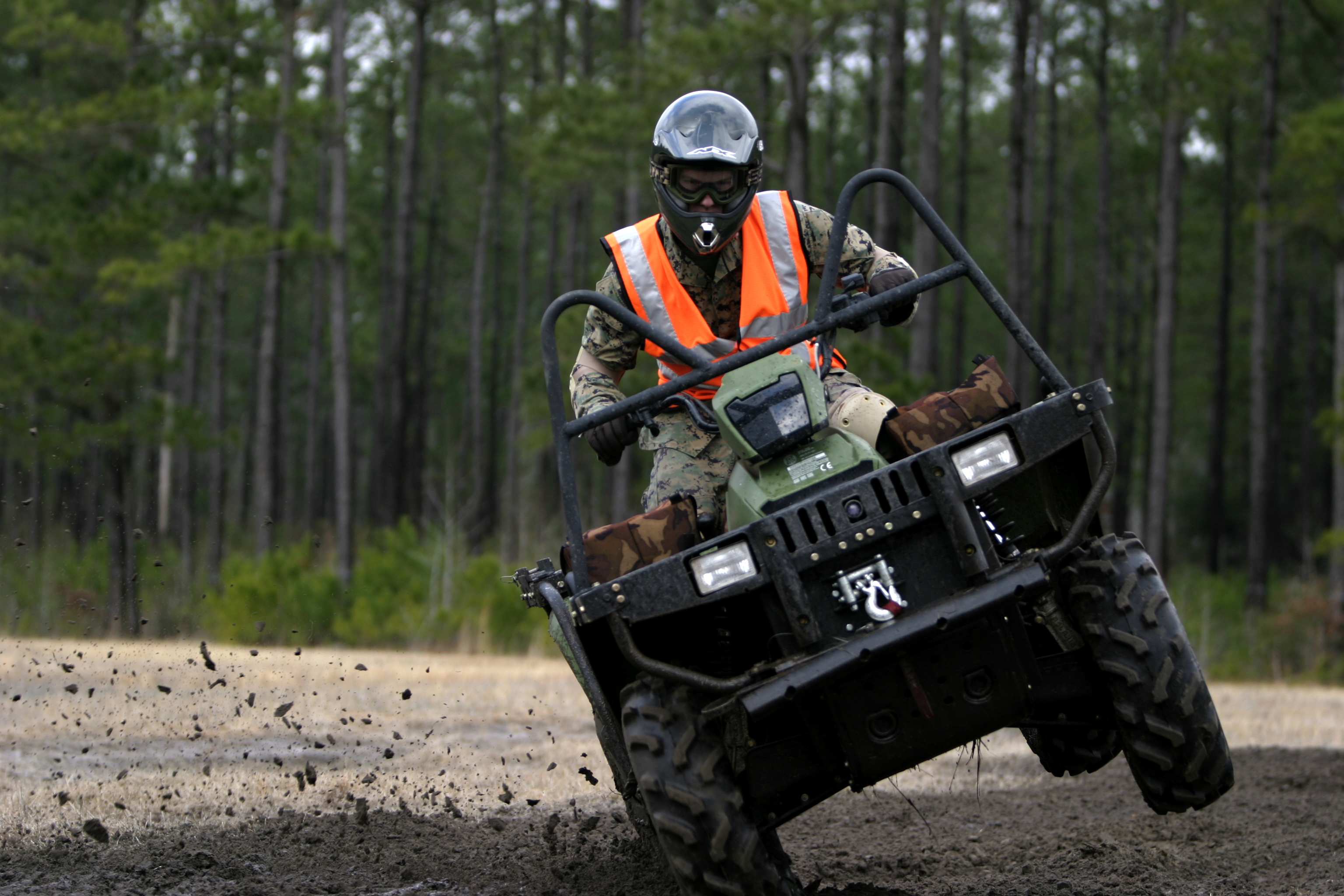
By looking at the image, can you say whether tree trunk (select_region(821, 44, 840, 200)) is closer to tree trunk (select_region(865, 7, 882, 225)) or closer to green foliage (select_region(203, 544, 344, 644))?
tree trunk (select_region(865, 7, 882, 225))

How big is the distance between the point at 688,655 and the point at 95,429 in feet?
61.4

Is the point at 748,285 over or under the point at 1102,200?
under

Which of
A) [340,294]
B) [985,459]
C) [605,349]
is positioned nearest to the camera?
[985,459]

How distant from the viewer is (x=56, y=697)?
9.57 metres

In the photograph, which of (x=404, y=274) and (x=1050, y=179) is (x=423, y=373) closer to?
(x=404, y=274)

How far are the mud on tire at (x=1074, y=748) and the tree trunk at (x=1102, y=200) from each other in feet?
105

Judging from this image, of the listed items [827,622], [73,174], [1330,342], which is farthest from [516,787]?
[1330,342]

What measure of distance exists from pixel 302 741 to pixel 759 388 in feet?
16.4

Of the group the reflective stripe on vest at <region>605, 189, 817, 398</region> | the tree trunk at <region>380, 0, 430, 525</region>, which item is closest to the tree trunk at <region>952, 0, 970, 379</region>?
the tree trunk at <region>380, 0, 430, 525</region>

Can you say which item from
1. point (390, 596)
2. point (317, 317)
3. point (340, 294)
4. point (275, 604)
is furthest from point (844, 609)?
point (317, 317)

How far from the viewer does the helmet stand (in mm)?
4668

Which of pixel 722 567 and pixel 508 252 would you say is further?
pixel 508 252

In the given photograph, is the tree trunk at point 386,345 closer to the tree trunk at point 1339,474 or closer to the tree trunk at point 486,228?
the tree trunk at point 486,228

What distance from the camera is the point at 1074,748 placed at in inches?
185
